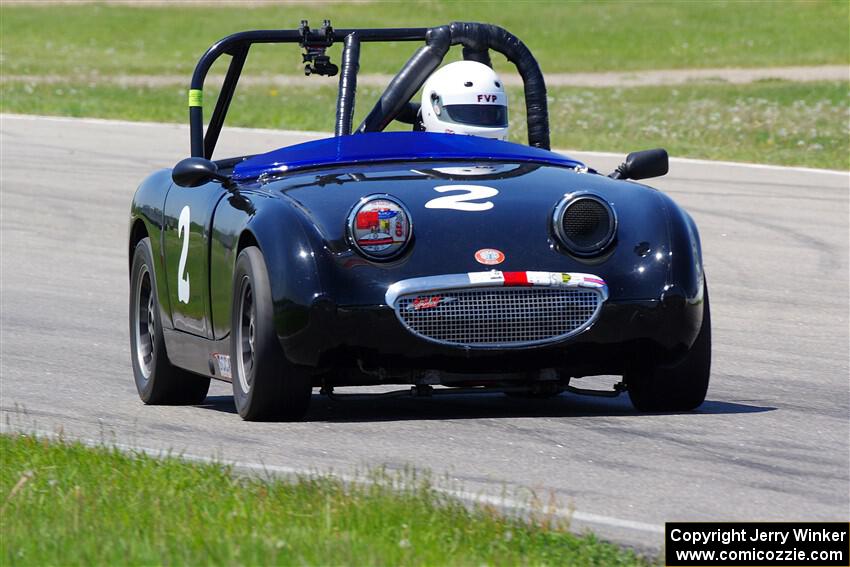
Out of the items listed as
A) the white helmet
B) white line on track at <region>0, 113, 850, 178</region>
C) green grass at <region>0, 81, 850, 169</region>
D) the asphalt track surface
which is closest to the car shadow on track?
the asphalt track surface

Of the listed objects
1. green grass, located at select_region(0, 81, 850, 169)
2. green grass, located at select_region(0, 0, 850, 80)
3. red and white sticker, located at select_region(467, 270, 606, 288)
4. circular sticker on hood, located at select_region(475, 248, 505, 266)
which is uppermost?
circular sticker on hood, located at select_region(475, 248, 505, 266)

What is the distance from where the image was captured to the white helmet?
7863mm

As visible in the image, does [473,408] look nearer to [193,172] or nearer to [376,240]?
[376,240]

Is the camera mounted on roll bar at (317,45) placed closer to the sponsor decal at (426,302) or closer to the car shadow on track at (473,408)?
the car shadow on track at (473,408)

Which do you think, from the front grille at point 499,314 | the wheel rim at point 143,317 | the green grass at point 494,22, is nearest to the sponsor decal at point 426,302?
the front grille at point 499,314

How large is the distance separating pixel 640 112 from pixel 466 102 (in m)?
19.6

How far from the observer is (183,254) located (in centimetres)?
745

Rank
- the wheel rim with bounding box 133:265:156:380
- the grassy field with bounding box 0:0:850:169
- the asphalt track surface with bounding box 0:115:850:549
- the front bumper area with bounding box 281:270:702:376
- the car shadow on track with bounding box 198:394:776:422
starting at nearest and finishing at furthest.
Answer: the asphalt track surface with bounding box 0:115:850:549, the front bumper area with bounding box 281:270:702:376, the car shadow on track with bounding box 198:394:776:422, the wheel rim with bounding box 133:265:156:380, the grassy field with bounding box 0:0:850:169

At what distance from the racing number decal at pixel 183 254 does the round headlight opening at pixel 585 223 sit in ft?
5.98

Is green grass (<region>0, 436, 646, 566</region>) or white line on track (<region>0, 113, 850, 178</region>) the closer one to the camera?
green grass (<region>0, 436, 646, 566</region>)

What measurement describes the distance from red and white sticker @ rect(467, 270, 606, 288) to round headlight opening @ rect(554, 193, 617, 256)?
115 mm

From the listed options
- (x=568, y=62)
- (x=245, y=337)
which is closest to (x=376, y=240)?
(x=245, y=337)

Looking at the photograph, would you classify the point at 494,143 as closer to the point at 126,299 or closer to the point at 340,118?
the point at 340,118

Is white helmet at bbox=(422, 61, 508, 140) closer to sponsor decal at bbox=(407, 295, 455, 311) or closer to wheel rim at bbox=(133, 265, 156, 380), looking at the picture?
wheel rim at bbox=(133, 265, 156, 380)
